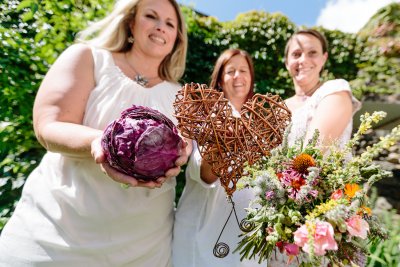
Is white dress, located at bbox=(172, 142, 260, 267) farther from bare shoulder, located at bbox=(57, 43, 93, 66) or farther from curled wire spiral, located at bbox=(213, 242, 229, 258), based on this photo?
bare shoulder, located at bbox=(57, 43, 93, 66)

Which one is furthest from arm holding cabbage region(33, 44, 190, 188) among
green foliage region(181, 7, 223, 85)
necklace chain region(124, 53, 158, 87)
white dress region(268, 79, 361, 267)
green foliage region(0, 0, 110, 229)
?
green foliage region(181, 7, 223, 85)

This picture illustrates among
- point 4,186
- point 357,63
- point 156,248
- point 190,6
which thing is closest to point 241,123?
point 156,248

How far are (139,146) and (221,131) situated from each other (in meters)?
0.26

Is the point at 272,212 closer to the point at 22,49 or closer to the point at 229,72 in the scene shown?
the point at 229,72

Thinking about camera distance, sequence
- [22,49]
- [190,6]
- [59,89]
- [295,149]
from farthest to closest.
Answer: [190,6]
[22,49]
[59,89]
[295,149]

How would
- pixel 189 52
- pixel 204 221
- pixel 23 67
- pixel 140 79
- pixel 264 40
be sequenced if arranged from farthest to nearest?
pixel 264 40, pixel 189 52, pixel 23 67, pixel 140 79, pixel 204 221

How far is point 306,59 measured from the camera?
2074 millimetres

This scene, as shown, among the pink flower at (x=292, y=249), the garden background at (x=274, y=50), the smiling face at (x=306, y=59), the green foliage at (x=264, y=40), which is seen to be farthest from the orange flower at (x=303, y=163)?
the green foliage at (x=264, y=40)

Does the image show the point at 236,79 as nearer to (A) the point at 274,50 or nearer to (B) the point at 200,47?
(B) the point at 200,47

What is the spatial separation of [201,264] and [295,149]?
662 mm

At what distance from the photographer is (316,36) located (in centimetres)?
215

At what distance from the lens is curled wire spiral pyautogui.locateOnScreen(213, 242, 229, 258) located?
52.3 inches

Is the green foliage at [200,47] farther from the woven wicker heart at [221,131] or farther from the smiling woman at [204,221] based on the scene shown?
the woven wicker heart at [221,131]

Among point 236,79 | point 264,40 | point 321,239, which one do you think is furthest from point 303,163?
point 264,40
